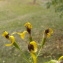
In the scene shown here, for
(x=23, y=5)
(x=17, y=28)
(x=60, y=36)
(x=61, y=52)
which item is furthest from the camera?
(x=23, y=5)

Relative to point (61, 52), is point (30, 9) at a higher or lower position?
lower

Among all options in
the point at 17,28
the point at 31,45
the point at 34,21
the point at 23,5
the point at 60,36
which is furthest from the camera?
the point at 23,5

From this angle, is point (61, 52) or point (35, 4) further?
point (35, 4)

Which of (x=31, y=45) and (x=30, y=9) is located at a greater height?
(x=31, y=45)

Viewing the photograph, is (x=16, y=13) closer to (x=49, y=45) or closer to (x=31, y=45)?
(x=49, y=45)

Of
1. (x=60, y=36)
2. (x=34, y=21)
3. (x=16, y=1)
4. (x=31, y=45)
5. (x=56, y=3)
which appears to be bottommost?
(x=16, y=1)

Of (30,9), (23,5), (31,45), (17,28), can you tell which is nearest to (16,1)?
(23,5)

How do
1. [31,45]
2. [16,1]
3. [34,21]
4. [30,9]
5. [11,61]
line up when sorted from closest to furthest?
[31,45]
[11,61]
[34,21]
[30,9]
[16,1]

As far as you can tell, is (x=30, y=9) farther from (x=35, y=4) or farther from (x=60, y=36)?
(x=60, y=36)

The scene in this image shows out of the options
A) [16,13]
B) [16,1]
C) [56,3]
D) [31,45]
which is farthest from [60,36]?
[16,1]
